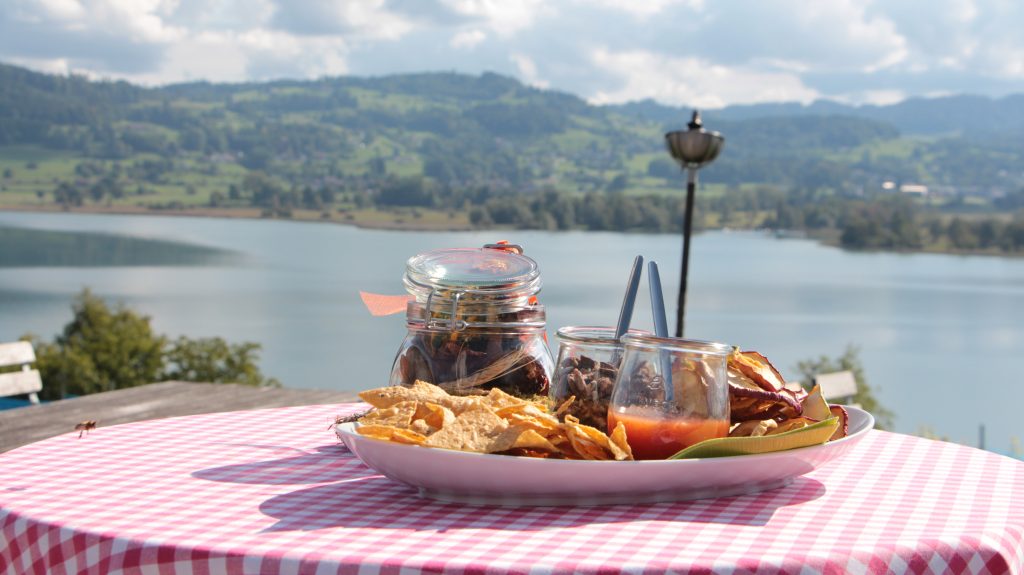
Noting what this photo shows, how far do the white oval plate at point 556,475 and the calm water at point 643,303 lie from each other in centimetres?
1540

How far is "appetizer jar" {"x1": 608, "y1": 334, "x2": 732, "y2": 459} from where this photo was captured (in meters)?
1.10

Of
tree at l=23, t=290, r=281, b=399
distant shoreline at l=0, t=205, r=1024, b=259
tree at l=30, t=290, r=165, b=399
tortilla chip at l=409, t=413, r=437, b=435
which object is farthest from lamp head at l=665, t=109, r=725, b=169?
distant shoreline at l=0, t=205, r=1024, b=259

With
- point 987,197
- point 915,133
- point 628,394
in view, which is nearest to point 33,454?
point 628,394

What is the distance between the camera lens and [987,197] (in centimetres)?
7112

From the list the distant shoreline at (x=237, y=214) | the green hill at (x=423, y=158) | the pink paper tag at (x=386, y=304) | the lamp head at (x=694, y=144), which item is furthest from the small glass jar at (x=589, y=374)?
the distant shoreline at (x=237, y=214)

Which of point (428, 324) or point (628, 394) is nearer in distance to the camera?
point (628, 394)

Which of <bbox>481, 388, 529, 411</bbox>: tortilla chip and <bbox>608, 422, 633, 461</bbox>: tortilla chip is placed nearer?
<bbox>608, 422, 633, 461</bbox>: tortilla chip

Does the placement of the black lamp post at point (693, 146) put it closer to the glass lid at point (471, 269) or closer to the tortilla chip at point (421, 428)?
the glass lid at point (471, 269)

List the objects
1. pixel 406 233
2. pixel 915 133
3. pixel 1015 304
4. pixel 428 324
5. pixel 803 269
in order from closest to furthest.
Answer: pixel 428 324 → pixel 1015 304 → pixel 803 269 → pixel 406 233 → pixel 915 133

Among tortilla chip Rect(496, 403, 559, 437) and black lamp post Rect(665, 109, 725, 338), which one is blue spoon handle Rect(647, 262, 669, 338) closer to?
tortilla chip Rect(496, 403, 559, 437)

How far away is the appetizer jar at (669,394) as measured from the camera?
3.59 feet

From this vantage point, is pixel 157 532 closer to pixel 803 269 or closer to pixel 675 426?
pixel 675 426

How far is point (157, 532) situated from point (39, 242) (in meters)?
62.3

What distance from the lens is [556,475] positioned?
1.05 metres
